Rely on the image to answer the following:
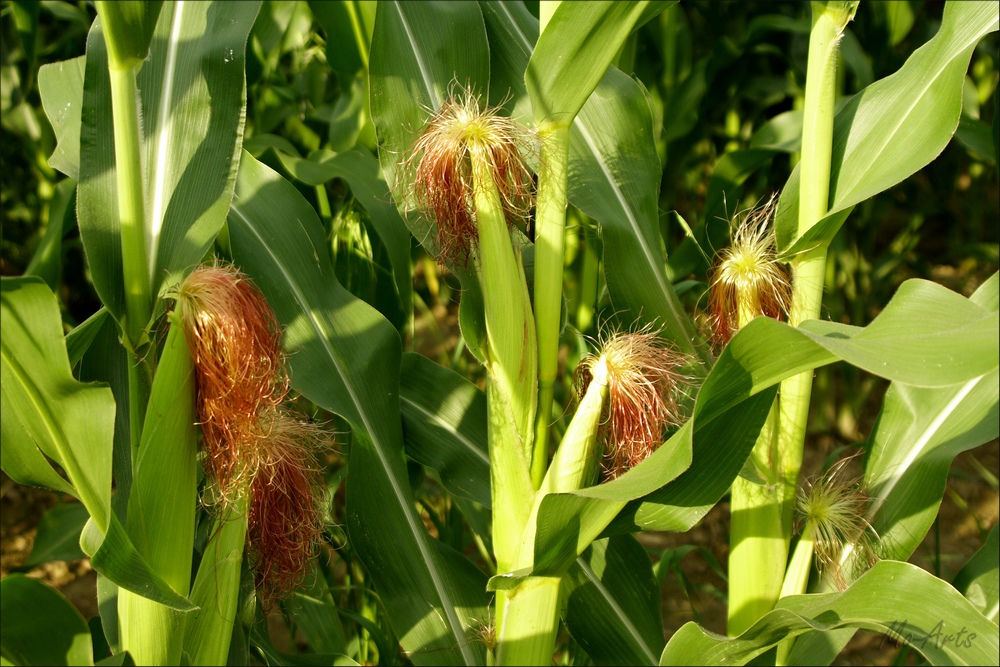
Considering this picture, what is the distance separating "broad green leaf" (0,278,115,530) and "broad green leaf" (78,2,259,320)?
5.6 inches

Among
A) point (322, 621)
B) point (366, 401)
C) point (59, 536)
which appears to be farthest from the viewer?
point (59, 536)

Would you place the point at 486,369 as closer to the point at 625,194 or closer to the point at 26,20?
the point at 625,194

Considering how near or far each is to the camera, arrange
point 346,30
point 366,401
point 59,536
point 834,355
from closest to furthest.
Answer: point 834,355 → point 366,401 → point 346,30 → point 59,536

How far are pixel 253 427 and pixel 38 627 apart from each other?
1.19 feet

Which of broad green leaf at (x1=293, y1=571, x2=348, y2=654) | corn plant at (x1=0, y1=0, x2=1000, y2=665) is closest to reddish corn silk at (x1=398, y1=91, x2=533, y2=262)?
corn plant at (x1=0, y1=0, x2=1000, y2=665)

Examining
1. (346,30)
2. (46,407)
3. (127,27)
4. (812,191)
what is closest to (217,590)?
(46,407)

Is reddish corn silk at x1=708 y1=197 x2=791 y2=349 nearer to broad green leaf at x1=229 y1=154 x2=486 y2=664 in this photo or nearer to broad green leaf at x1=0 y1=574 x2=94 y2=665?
broad green leaf at x1=229 y1=154 x2=486 y2=664

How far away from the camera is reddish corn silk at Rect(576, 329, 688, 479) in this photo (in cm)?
126

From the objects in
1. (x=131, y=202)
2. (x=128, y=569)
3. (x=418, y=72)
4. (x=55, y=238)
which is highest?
(x=418, y=72)

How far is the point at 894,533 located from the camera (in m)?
1.45

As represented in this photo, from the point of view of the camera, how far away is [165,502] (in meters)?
1.17

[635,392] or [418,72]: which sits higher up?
[418,72]

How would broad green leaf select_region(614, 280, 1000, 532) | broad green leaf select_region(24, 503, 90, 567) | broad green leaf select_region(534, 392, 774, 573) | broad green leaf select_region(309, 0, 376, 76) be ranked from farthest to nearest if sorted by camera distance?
broad green leaf select_region(24, 503, 90, 567), broad green leaf select_region(309, 0, 376, 76), broad green leaf select_region(534, 392, 774, 573), broad green leaf select_region(614, 280, 1000, 532)

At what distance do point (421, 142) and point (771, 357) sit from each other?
23.3 inches
